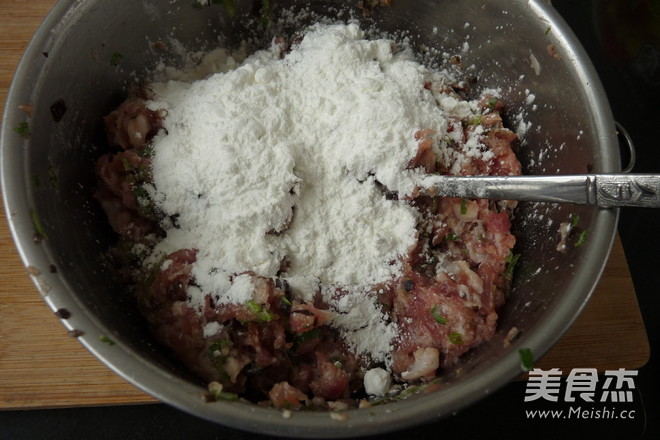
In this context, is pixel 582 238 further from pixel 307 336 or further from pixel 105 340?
pixel 105 340

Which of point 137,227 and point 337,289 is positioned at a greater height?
point 137,227

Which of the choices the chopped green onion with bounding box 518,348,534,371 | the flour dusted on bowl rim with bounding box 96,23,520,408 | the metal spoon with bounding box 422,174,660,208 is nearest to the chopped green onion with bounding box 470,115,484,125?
the flour dusted on bowl rim with bounding box 96,23,520,408

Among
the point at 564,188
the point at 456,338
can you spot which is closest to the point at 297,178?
the point at 456,338

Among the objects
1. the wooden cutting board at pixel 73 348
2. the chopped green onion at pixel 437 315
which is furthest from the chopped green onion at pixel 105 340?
the chopped green onion at pixel 437 315

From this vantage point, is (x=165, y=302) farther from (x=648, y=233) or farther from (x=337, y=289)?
(x=648, y=233)

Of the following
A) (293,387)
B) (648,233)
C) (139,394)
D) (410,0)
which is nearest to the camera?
(293,387)

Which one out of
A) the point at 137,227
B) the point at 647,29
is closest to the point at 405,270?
the point at 137,227

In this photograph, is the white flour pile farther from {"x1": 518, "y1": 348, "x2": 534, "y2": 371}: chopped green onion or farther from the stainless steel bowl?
{"x1": 518, "y1": 348, "x2": 534, "y2": 371}: chopped green onion

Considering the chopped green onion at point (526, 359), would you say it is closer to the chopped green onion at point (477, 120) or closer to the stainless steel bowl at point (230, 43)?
the stainless steel bowl at point (230, 43)
